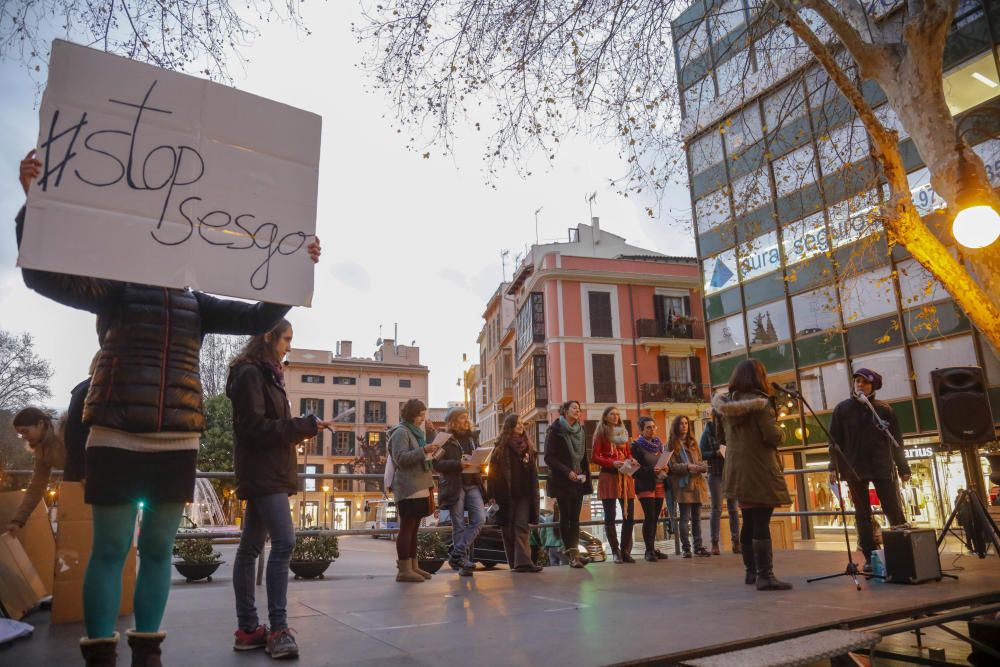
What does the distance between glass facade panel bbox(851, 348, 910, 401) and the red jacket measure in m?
12.9

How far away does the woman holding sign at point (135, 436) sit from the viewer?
9.31ft

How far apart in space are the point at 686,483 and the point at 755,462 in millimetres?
3633

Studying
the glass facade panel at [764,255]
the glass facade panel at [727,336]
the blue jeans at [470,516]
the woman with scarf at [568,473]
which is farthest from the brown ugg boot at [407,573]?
the glass facade panel at [727,336]

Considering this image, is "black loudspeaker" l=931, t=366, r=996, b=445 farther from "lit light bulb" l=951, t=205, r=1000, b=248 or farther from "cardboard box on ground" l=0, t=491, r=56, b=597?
"cardboard box on ground" l=0, t=491, r=56, b=597

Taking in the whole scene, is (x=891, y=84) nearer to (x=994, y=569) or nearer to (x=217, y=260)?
(x=994, y=569)

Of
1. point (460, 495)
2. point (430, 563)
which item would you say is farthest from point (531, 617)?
point (430, 563)

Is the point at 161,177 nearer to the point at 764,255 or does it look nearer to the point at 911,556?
the point at 911,556

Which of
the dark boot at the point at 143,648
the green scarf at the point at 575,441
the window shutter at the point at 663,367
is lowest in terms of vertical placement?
the dark boot at the point at 143,648

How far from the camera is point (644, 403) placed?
36.3 m

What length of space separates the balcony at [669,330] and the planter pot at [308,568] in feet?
105

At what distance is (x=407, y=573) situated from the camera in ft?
22.0

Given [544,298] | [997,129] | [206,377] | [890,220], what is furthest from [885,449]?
[544,298]

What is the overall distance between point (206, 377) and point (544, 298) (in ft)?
59.0

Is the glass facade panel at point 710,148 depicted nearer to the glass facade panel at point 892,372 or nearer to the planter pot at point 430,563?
the glass facade panel at point 892,372
